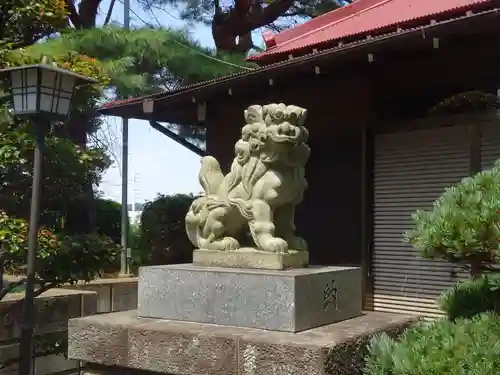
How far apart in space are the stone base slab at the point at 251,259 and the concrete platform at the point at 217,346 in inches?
17.4

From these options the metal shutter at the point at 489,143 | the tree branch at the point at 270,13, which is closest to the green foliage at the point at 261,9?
the tree branch at the point at 270,13

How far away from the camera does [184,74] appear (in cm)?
1020

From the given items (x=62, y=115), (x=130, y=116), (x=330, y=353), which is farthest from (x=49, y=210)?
(x=330, y=353)

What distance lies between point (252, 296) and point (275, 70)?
3167 mm

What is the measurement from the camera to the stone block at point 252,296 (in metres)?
3.81

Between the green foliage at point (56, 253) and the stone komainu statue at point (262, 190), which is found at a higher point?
the stone komainu statue at point (262, 190)

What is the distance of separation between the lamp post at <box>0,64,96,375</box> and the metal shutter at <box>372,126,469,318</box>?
11.0 ft

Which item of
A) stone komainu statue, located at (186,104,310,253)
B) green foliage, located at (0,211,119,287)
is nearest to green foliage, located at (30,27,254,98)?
green foliage, located at (0,211,119,287)

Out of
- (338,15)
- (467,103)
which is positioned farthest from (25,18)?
(338,15)

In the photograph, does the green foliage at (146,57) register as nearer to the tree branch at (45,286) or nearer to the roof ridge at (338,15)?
the roof ridge at (338,15)

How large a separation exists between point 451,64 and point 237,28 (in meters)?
7.57

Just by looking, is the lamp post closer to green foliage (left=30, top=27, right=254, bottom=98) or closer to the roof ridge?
green foliage (left=30, top=27, right=254, bottom=98)

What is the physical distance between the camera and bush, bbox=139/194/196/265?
1045cm

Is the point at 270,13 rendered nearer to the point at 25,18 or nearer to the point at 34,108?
the point at 25,18
